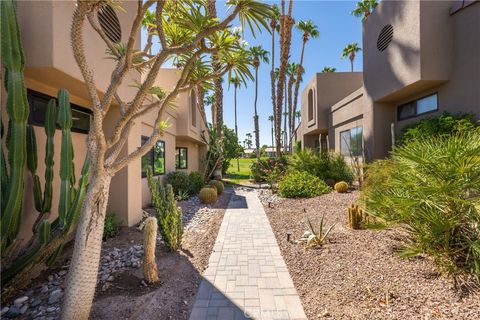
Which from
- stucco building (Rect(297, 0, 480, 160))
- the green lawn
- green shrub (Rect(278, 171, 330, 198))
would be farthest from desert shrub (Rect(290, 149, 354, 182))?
the green lawn

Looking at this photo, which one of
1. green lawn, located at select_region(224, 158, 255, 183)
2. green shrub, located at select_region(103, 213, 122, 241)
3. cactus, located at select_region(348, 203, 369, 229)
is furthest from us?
green lawn, located at select_region(224, 158, 255, 183)

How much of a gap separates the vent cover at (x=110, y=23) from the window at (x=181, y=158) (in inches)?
373

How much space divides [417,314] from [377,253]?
4.67 feet

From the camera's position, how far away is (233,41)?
129 inches

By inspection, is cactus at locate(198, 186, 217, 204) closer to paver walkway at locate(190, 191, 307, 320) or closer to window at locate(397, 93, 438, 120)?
paver walkway at locate(190, 191, 307, 320)

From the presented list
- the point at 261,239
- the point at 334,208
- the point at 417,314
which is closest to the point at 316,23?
the point at 334,208

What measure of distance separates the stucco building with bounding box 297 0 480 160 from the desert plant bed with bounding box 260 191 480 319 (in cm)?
629

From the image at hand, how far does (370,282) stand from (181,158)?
1302 centimetres

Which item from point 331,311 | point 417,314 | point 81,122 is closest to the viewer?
point 417,314

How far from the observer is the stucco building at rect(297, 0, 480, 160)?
24.7 ft

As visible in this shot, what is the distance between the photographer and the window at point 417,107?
29.0 ft

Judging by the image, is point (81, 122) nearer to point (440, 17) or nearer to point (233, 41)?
point (233, 41)

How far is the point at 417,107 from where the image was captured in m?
9.65

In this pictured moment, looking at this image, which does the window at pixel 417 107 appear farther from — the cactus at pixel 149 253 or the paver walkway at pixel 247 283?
the cactus at pixel 149 253
